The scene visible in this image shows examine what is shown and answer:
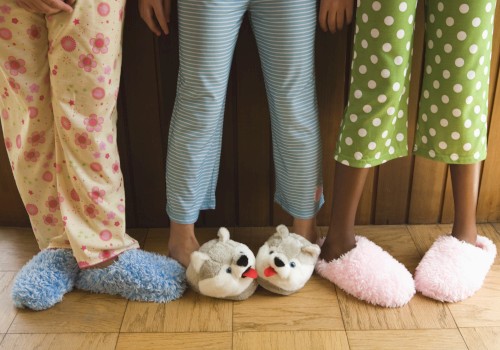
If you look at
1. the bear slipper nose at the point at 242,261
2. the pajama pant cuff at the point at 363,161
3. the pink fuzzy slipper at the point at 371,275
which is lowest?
the pink fuzzy slipper at the point at 371,275

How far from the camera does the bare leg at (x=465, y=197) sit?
1344 mm

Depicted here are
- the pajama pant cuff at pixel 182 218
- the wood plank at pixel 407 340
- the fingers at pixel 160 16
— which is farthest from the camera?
the pajama pant cuff at pixel 182 218

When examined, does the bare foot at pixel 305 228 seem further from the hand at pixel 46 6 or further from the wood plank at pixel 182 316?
the hand at pixel 46 6

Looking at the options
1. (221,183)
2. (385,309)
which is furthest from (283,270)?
(221,183)

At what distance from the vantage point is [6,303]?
4.32 feet

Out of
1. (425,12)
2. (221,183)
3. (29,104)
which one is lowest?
(221,183)

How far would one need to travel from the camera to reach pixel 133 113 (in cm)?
148

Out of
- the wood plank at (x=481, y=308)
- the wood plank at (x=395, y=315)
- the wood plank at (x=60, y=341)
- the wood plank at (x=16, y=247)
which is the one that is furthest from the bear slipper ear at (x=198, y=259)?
the wood plank at (x=481, y=308)

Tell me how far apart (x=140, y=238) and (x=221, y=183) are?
271 mm

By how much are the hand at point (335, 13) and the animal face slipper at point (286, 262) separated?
496 millimetres

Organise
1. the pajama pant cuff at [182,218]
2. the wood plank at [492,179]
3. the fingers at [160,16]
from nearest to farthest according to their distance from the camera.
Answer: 1. the fingers at [160,16]
2. the pajama pant cuff at [182,218]
3. the wood plank at [492,179]

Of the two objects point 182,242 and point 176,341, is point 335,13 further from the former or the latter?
point 176,341

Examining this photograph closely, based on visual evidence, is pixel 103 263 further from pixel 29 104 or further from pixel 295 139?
pixel 295 139

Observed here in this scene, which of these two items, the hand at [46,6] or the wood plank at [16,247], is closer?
the hand at [46,6]
